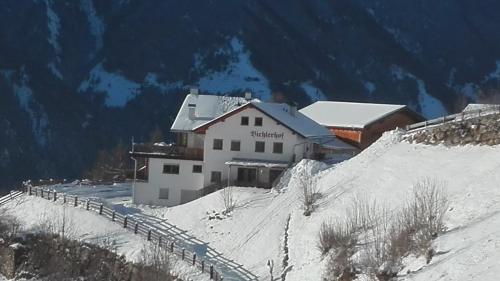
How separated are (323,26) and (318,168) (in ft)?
421

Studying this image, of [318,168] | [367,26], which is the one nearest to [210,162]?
[318,168]

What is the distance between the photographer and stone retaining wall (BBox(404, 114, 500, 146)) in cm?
4350

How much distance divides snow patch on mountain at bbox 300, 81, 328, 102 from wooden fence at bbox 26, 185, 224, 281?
102 metres

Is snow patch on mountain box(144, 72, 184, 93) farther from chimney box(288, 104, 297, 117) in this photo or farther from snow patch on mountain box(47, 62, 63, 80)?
chimney box(288, 104, 297, 117)

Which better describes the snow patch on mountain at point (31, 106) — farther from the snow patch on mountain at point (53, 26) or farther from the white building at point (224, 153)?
the white building at point (224, 153)

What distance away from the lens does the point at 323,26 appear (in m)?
180

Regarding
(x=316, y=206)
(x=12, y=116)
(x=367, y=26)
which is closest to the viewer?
(x=316, y=206)

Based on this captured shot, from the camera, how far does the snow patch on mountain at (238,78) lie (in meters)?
155

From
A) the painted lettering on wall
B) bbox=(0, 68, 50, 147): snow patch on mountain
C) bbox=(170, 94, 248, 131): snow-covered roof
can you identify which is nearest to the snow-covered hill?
the painted lettering on wall

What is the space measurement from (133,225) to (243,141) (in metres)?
12.5

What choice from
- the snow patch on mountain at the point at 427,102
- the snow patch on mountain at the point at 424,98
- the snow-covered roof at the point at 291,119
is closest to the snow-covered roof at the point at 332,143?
the snow-covered roof at the point at 291,119

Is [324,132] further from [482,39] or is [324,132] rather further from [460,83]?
[482,39]

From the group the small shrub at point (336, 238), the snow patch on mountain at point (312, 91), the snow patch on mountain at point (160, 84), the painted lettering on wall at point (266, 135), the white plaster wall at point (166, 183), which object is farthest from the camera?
the snow patch on mountain at point (312, 91)

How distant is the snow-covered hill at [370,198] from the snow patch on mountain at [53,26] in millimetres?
116261
